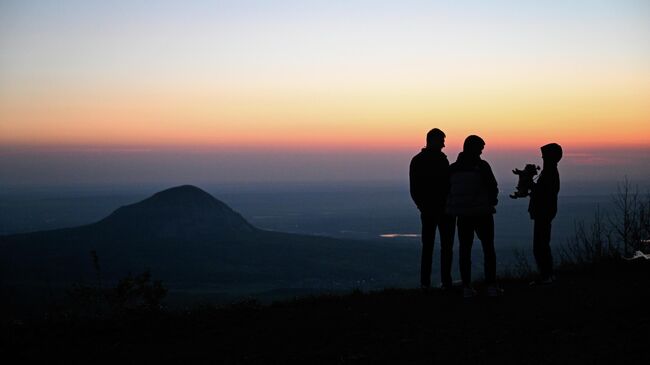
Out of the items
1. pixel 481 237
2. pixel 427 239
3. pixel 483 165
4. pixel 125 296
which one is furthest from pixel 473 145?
pixel 125 296

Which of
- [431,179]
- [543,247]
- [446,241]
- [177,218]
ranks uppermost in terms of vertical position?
[431,179]

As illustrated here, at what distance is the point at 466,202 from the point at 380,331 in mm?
2639

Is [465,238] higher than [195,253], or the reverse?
[465,238]

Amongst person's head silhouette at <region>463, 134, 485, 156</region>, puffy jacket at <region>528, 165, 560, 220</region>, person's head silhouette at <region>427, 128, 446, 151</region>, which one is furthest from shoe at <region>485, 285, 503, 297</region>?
person's head silhouette at <region>427, 128, 446, 151</region>

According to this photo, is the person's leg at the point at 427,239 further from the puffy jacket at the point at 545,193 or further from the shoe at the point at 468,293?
the puffy jacket at the point at 545,193

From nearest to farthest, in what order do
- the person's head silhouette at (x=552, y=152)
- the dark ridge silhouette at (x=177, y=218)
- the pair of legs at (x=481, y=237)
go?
the pair of legs at (x=481, y=237), the person's head silhouette at (x=552, y=152), the dark ridge silhouette at (x=177, y=218)

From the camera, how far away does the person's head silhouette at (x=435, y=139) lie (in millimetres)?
10703

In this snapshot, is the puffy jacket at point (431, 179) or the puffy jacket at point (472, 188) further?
the puffy jacket at point (431, 179)

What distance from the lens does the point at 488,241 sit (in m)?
10.3

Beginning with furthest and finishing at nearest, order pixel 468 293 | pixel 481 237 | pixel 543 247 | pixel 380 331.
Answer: pixel 543 247
pixel 481 237
pixel 468 293
pixel 380 331

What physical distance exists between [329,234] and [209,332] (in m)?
157

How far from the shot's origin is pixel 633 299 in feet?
30.6

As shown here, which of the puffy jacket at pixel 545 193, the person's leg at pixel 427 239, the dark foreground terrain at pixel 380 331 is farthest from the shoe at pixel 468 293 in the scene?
the puffy jacket at pixel 545 193

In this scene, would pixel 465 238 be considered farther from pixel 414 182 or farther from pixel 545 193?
pixel 545 193
